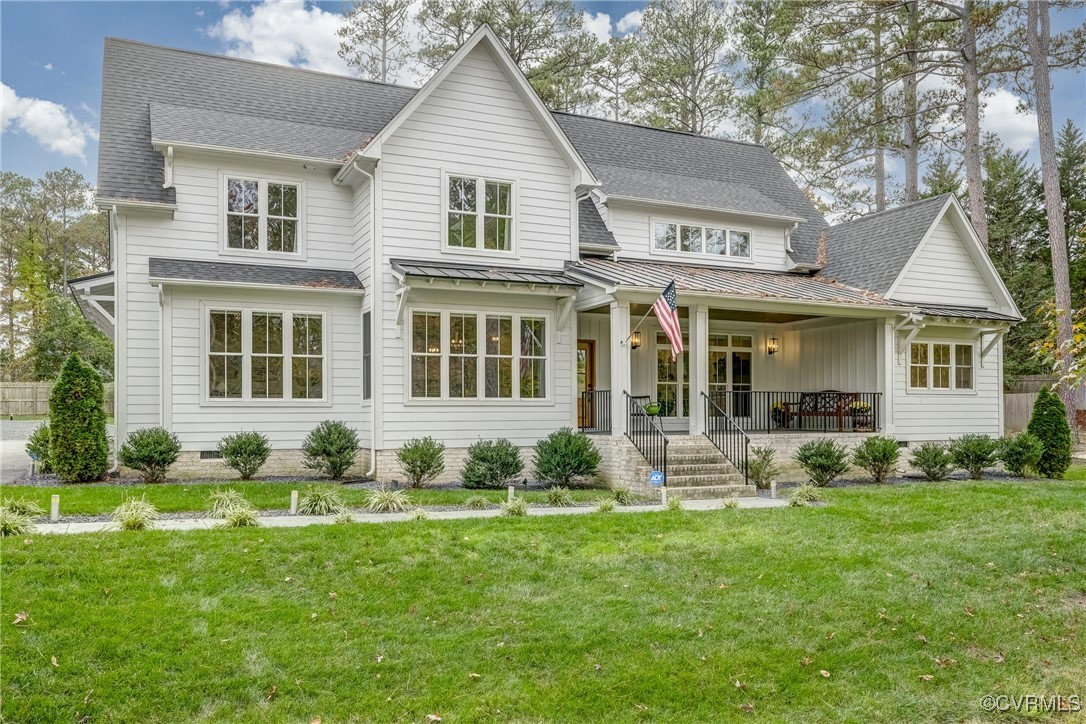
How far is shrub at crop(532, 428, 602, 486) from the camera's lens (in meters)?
13.4

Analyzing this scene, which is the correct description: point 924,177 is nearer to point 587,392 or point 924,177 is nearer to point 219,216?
point 587,392

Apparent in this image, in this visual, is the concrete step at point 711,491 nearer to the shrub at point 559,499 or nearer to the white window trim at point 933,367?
the shrub at point 559,499

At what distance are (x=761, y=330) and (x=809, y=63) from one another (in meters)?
10.8

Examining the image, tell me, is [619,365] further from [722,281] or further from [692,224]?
[692,224]

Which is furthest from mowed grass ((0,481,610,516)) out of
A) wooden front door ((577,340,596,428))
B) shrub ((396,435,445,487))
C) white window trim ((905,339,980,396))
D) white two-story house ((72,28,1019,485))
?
white window trim ((905,339,980,396))

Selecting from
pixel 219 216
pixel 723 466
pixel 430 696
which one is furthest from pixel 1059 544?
pixel 219 216

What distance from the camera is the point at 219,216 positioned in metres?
14.1

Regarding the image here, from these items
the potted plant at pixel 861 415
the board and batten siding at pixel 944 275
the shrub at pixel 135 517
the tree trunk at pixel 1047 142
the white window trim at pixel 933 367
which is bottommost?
the shrub at pixel 135 517

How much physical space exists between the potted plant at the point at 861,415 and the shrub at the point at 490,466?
7.85 meters

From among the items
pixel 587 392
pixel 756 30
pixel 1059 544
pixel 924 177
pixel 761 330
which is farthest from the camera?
pixel 924 177

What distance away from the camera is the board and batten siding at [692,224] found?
688 inches

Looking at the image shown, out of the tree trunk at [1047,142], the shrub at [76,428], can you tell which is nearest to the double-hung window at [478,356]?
the shrub at [76,428]

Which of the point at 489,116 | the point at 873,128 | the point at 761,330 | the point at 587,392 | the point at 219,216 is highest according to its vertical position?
the point at 873,128

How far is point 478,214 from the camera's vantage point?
579 inches
